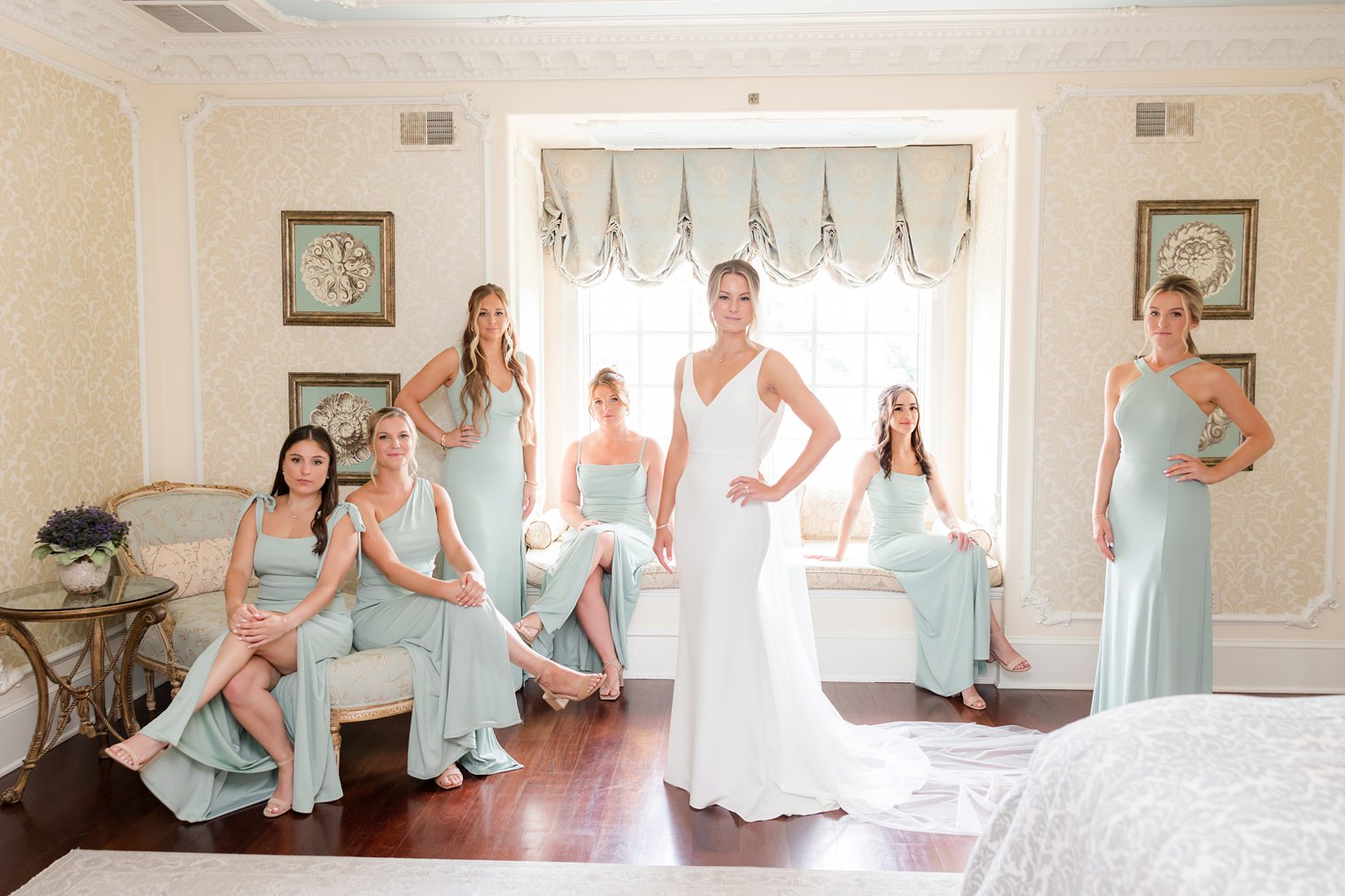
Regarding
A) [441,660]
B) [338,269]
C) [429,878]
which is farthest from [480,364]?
[429,878]

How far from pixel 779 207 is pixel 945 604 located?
236 cm

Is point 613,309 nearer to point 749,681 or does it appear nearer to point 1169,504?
point 749,681

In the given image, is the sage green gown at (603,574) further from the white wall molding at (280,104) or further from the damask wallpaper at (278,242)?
the white wall molding at (280,104)

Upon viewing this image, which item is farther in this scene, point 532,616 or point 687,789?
point 532,616

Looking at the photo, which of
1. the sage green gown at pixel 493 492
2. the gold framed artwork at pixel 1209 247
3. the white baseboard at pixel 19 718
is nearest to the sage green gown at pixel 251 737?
the white baseboard at pixel 19 718

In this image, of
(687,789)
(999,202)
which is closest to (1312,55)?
(999,202)

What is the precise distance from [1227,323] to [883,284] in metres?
1.87

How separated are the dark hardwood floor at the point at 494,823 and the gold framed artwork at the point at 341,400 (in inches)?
64.1

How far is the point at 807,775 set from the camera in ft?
11.0

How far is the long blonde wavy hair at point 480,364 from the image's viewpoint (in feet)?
14.9

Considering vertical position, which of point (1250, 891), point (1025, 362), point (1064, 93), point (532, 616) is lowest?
point (532, 616)

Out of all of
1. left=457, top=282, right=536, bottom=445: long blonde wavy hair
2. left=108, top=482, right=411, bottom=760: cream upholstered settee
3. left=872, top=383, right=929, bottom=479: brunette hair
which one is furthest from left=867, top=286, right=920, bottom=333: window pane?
left=108, top=482, right=411, bottom=760: cream upholstered settee

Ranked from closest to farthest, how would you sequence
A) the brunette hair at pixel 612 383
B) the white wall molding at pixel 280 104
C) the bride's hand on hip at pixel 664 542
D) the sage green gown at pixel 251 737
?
the sage green gown at pixel 251 737, the bride's hand on hip at pixel 664 542, the white wall molding at pixel 280 104, the brunette hair at pixel 612 383

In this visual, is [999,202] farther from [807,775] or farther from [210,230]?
[210,230]
